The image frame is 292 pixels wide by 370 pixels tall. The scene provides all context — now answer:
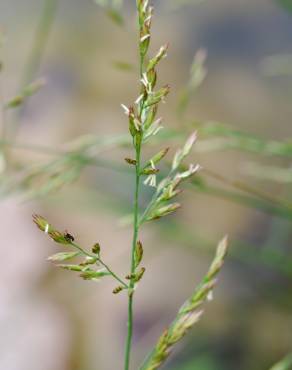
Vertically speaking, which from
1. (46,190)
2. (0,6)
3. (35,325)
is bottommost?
(35,325)

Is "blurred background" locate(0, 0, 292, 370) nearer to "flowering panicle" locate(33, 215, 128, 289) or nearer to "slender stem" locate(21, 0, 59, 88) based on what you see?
"slender stem" locate(21, 0, 59, 88)

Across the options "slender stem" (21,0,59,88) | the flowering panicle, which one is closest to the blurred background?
"slender stem" (21,0,59,88)

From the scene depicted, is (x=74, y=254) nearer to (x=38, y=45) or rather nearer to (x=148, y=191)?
(x=148, y=191)

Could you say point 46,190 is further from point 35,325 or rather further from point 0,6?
point 0,6

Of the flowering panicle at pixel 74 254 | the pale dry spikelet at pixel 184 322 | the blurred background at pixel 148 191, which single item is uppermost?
the flowering panicle at pixel 74 254

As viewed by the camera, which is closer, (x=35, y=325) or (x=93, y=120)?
(x=35, y=325)

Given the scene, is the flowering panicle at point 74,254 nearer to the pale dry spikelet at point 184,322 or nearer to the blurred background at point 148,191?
the pale dry spikelet at point 184,322

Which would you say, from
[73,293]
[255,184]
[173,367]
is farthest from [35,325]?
[255,184]

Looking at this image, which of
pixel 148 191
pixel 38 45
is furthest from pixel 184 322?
pixel 38 45

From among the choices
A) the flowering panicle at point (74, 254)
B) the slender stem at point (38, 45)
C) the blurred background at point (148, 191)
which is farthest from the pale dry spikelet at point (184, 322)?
the slender stem at point (38, 45)
